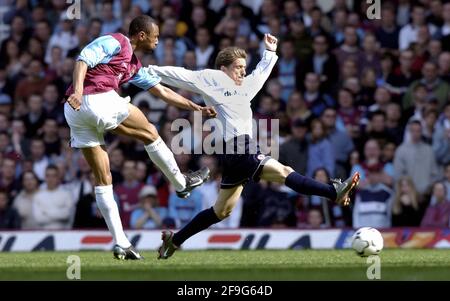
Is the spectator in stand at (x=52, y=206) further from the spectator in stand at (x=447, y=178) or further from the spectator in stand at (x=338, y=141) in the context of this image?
the spectator in stand at (x=447, y=178)

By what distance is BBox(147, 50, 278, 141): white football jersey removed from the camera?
40.5 feet

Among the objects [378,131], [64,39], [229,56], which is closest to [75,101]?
[229,56]

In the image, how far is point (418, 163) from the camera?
17656 millimetres

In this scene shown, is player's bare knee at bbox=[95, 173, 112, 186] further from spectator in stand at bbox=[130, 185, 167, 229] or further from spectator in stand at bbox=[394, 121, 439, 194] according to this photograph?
spectator in stand at bbox=[394, 121, 439, 194]

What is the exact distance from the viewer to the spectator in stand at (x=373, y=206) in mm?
17281

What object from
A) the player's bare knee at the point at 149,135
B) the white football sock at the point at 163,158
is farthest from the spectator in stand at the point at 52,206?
the player's bare knee at the point at 149,135

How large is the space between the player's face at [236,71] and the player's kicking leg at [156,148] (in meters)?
0.95

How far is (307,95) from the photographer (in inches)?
755

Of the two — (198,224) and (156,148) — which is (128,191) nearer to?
(198,224)

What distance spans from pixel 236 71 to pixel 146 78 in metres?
0.92

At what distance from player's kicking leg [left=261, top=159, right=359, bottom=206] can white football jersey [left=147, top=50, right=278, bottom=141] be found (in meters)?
0.50

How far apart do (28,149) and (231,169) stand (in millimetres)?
7573

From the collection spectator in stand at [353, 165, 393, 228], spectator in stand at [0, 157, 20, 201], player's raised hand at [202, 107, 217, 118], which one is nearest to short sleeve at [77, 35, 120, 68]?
player's raised hand at [202, 107, 217, 118]
